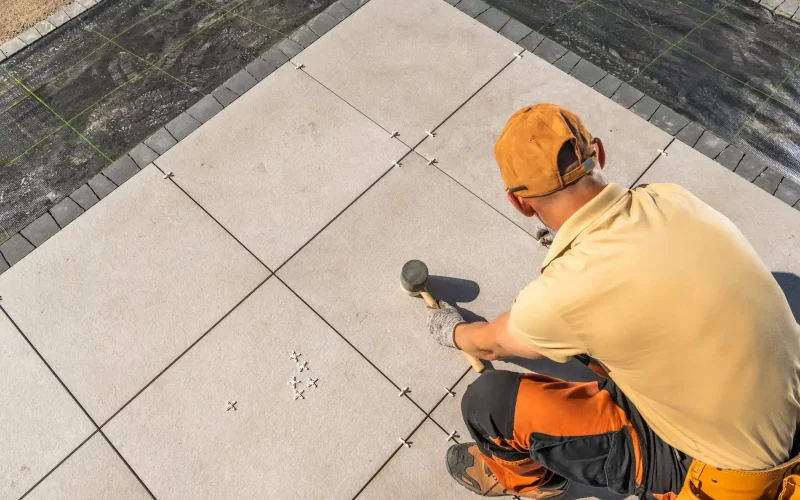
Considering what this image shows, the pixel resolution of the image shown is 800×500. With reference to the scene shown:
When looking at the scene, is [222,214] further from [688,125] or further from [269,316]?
[688,125]

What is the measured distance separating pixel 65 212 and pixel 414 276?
259 centimetres

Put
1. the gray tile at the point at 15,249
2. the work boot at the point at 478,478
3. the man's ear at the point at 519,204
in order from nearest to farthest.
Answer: the man's ear at the point at 519,204 → the work boot at the point at 478,478 → the gray tile at the point at 15,249

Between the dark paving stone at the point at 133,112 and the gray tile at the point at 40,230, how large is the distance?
2.30 feet

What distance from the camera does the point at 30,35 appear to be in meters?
4.85

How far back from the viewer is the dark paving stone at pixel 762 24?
456 centimetres

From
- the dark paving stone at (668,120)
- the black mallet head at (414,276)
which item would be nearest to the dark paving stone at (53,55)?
the black mallet head at (414,276)

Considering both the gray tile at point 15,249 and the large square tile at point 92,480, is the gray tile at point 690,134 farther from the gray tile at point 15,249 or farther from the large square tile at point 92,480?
the gray tile at point 15,249

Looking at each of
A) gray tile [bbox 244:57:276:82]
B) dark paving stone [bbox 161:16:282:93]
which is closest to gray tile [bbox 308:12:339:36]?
dark paving stone [bbox 161:16:282:93]

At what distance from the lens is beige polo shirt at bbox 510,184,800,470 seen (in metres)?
1.61

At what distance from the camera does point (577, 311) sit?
1.75m

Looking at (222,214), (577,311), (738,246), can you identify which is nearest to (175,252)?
(222,214)

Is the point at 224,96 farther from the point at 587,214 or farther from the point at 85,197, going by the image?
the point at 587,214

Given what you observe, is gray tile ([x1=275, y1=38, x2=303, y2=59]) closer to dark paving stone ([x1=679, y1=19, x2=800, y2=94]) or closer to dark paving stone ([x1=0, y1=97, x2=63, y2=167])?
dark paving stone ([x1=0, y1=97, x2=63, y2=167])

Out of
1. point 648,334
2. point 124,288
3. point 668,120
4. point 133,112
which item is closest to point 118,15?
point 133,112
